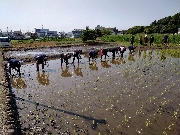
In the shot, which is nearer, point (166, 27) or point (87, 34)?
point (87, 34)

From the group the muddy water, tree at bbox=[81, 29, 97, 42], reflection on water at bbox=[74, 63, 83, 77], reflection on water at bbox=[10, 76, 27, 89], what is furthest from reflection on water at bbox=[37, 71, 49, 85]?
tree at bbox=[81, 29, 97, 42]

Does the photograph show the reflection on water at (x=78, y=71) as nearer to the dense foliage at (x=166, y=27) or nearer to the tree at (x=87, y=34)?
the tree at (x=87, y=34)

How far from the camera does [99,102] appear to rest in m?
6.72

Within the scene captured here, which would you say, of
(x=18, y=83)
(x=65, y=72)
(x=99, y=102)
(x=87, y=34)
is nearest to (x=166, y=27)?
(x=87, y=34)

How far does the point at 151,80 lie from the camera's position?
30.7 ft

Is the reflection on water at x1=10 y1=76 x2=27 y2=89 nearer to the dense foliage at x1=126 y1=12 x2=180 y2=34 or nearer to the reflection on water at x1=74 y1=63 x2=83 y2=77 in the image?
the reflection on water at x1=74 y1=63 x2=83 y2=77

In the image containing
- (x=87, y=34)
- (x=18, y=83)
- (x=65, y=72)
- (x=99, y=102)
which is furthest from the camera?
(x=87, y=34)

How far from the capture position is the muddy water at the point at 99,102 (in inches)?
203

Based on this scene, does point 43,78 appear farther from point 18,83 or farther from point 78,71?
point 78,71

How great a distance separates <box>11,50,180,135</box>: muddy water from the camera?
5.16 metres

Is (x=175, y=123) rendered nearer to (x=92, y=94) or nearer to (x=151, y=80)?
(x=92, y=94)

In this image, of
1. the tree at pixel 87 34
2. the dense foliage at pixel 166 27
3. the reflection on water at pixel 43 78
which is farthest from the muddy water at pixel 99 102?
the dense foliage at pixel 166 27

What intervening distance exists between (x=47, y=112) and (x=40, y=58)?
5797mm

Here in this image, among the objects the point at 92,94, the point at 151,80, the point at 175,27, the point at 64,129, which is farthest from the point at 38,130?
the point at 175,27
